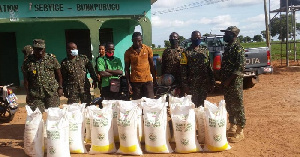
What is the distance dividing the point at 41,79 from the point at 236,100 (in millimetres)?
2956

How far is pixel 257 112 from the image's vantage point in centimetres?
673

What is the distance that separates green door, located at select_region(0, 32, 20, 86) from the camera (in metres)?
10.8

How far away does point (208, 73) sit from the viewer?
16.5 ft

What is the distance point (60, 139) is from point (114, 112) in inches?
35.3

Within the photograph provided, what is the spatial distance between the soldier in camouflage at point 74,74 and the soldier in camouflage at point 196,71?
5.32 ft

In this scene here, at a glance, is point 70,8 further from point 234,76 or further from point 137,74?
point 234,76

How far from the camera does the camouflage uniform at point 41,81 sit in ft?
15.7

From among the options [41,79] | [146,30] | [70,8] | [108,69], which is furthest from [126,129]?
[70,8]

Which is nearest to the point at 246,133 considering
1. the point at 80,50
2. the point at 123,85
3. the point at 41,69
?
the point at 123,85

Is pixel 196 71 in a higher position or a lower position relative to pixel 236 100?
higher

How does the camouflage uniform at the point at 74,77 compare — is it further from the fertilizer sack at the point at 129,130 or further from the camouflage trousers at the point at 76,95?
the fertilizer sack at the point at 129,130

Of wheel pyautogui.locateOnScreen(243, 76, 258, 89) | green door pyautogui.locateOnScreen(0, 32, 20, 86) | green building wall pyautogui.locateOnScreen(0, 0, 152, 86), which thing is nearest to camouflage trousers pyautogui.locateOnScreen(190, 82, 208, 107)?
wheel pyautogui.locateOnScreen(243, 76, 258, 89)

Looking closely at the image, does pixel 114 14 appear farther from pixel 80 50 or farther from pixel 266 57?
pixel 266 57

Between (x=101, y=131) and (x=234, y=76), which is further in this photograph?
(x=234, y=76)
